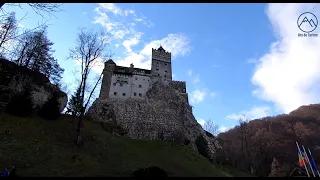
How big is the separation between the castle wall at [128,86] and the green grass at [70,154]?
17.9m

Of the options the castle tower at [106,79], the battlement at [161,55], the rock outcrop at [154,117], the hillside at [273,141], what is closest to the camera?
the rock outcrop at [154,117]

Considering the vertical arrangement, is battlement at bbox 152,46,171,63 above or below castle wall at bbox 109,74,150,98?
above

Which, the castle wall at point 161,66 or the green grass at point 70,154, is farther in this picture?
the castle wall at point 161,66

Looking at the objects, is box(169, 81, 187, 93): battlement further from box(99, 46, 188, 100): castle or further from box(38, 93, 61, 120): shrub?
box(38, 93, 61, 120): shrub

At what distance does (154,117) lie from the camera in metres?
56.5

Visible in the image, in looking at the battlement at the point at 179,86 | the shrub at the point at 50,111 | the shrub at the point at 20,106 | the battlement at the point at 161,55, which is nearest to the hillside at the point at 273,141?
the battlement at the point at 179,86

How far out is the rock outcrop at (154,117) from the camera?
5306 cm

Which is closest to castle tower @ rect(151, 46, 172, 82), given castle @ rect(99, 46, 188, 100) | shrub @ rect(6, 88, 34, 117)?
castle @ rect(99, 46, 188, 100)

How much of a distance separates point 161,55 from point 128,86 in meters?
16.5

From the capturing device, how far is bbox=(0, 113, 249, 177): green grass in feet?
84.6

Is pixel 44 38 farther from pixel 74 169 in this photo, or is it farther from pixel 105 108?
pixel 74 169

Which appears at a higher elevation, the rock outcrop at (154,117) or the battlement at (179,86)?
the battlement at (179,86)

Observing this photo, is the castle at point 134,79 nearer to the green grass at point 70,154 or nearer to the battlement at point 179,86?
the battlement at point 179,86

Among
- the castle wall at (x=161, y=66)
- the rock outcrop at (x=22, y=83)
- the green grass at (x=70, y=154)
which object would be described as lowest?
the green grass at (x=70, y=154)
